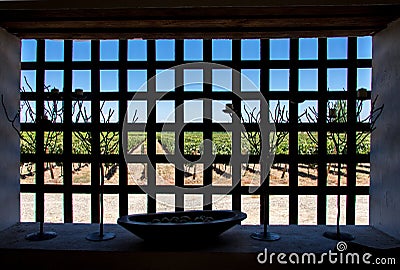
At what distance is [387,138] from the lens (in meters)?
1.48

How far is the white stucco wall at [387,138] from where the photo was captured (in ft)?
4.64

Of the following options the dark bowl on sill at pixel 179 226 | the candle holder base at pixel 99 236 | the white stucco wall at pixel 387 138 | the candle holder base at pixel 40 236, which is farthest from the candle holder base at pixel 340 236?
the candle holder base at pixel 40 236

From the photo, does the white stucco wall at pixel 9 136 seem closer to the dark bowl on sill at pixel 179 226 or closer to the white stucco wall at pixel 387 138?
the dark bowl on sill at pixel 179 226

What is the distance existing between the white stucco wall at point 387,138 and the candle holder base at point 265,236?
1.56 ft

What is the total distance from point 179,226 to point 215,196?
1.25 ft

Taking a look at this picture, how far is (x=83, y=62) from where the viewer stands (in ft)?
5.49

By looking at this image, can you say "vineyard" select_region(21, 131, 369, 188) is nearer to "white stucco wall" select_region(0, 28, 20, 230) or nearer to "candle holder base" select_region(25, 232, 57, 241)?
"white stucco wall" select_region(0, 28, 20, 230)

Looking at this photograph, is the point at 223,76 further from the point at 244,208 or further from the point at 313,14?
the point at 244,208

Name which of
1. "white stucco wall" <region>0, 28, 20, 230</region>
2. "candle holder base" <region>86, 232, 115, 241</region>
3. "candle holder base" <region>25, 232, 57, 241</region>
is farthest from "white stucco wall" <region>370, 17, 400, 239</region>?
"white stucco wall" <region>0, 28, 20, 230</region>

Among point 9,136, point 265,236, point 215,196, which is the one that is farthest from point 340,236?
point 9,136

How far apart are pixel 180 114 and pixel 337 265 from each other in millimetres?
888

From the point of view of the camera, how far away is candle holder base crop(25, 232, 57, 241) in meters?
1.42

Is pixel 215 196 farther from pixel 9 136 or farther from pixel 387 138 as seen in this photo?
pixel 9 136

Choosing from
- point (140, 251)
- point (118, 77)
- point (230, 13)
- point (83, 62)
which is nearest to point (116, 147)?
point (118, 77)
